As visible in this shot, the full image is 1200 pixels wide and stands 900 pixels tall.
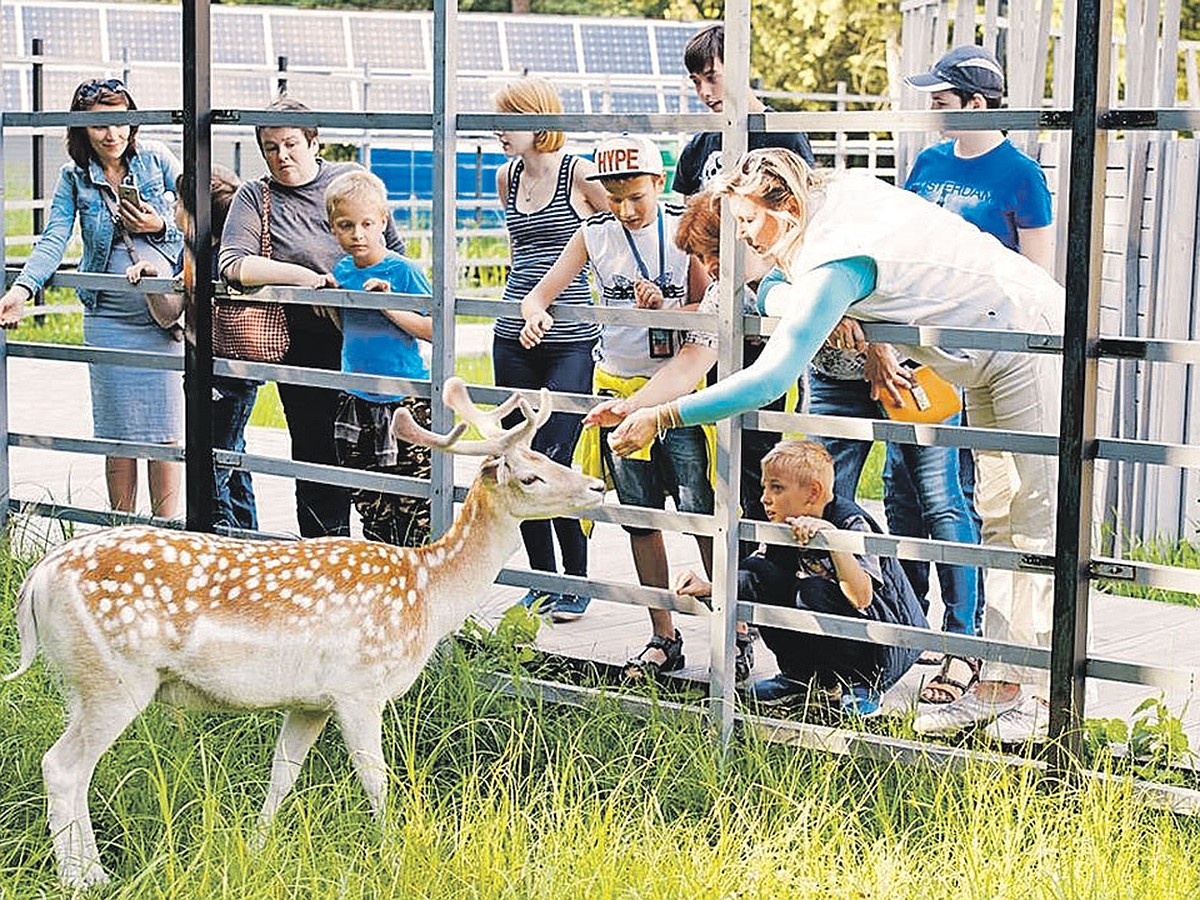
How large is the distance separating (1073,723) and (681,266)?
1789 millimetres

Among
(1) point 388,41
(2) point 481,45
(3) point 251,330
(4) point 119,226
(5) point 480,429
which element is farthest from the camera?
(1) point 388,41

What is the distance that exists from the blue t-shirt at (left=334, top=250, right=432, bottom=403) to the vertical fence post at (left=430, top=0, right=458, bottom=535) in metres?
0.54

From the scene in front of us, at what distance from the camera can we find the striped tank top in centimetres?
612

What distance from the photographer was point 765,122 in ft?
15.1

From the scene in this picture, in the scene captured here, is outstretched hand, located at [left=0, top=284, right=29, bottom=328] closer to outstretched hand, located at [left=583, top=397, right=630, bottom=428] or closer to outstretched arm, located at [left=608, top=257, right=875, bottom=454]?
outstretched hand, located at [left=583, top=397, right=630, bottom=428]

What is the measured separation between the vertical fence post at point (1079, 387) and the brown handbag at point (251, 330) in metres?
2.59

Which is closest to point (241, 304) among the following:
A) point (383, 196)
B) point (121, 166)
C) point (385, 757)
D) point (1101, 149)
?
point (383, 196)

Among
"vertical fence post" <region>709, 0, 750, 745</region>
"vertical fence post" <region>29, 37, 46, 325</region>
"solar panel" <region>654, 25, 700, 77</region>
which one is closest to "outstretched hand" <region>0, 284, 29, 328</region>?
"vertical fence post" <region>709, 0, 750, 745</region>

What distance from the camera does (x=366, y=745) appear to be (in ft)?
13.6

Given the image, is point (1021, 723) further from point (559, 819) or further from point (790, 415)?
point (559, 819)

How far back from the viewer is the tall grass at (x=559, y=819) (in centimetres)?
378

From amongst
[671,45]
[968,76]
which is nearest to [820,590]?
[968,76]

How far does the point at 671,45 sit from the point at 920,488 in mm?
22629

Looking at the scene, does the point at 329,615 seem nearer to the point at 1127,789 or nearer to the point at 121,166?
the point at 1127,789
